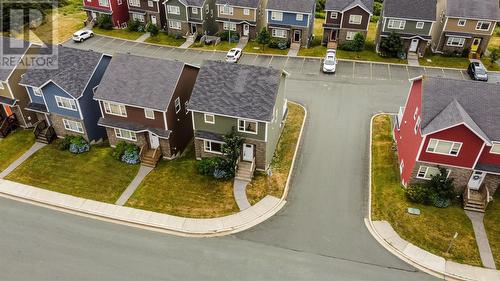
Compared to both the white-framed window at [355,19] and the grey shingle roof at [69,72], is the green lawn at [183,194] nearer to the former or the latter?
the grey shingle roof at [69,72]

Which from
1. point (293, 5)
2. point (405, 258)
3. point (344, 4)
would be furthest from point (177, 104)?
point (344, 4)

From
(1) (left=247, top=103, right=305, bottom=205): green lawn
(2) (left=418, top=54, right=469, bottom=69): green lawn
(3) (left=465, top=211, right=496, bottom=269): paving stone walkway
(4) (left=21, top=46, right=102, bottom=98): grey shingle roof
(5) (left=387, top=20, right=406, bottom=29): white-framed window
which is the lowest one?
(1) (left=247, top=103, right=305, bottom=205): green lawn

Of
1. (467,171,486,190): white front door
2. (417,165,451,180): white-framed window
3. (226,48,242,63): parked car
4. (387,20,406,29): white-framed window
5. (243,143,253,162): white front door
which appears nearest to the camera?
(467,171,486,190): white front door

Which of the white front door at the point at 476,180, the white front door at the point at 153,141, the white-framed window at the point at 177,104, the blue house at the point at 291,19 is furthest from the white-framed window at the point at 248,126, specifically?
the blue house at the point at 291,19

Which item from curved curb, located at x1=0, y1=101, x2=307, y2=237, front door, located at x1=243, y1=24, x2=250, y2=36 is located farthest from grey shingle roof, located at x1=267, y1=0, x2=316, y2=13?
curved curb, located at x1=0, y1=101, x2=307, y2=237

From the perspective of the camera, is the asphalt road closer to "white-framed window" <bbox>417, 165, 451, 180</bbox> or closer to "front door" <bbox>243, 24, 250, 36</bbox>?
"white-framed window" <bbox>417, 165, 451, 180</bbox>

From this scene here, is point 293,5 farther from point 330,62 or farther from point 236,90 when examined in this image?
point 236,90
